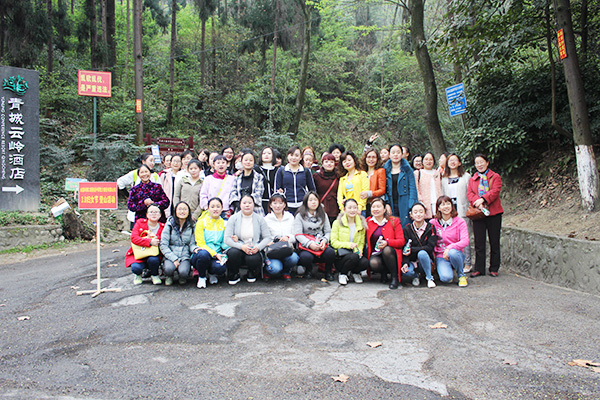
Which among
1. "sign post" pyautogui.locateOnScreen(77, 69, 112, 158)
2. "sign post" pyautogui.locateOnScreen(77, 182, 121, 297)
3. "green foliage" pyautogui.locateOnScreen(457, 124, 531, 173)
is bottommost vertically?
"sign post" pyautogui.locateOnScreen(77, 182, 121, 297)

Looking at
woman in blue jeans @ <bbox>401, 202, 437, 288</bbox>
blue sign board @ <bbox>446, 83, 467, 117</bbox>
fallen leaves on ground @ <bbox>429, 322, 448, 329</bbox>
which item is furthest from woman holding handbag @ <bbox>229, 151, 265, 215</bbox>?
blue sign board @ <bbox>446, 83, 467, 117</bbox>

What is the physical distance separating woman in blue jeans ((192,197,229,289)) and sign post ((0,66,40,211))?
735cm

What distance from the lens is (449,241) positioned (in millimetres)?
6199

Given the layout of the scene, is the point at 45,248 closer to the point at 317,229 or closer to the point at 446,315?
the point at 317,229

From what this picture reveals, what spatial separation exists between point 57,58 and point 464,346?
29.3m

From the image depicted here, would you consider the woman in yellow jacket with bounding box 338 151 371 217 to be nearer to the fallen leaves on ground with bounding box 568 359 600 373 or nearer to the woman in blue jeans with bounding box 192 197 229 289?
the woman in blue jeans with bounding box 192 197 229 289

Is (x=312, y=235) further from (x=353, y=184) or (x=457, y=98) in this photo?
(x=457, y=98)

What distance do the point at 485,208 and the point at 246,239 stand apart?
363 cm

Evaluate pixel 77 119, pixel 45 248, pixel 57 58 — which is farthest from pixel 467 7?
pixel 57 58

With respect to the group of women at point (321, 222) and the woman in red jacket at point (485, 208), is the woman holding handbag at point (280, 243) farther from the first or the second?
the woman in red jacket at point (485, 208)

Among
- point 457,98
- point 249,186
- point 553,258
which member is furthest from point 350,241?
point 457,98

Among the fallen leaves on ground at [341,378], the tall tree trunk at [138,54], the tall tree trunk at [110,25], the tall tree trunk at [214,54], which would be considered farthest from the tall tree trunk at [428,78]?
the tall tree trunk at [214,54]

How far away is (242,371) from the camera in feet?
11.0

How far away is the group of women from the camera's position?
6.04m
